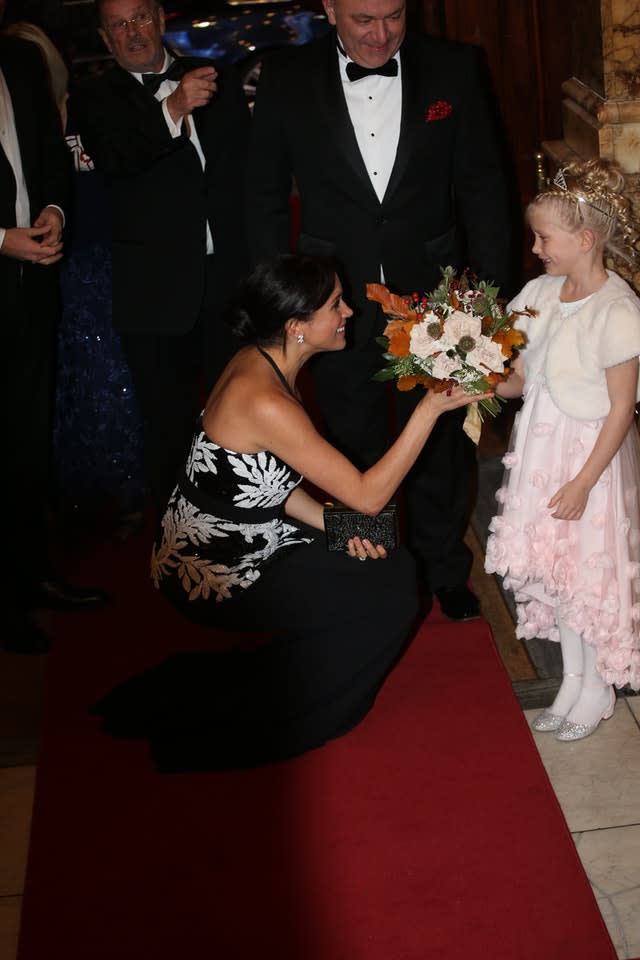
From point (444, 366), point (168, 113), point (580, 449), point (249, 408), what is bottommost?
point (580, 449)

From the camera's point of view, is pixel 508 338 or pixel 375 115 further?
pixel 375 115

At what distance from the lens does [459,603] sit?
12.3 ft

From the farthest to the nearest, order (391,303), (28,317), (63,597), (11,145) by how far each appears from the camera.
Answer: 1. (63,597)
2. (28,317)
3. (11,145)
4. (391,303)

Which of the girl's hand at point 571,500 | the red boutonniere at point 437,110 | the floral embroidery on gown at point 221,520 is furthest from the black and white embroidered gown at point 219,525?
the red boutonniere at point 437,110

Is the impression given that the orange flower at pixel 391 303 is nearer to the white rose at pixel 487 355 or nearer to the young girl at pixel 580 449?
the white rose at pixel 487 355

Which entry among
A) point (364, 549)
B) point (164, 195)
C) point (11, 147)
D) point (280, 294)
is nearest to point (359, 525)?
point (364, 549)

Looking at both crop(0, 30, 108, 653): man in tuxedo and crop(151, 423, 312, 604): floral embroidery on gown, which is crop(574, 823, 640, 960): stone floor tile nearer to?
crop(151, 423, 312, 604): floral embroidery on gown

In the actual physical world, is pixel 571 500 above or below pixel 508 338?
below

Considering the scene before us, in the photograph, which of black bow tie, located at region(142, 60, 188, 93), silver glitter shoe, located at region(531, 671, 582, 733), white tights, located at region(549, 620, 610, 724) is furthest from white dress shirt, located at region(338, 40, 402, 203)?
silver glitter shoe, located at region(531, 671, 582, 733)

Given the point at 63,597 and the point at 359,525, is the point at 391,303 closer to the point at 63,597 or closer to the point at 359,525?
the point at 359,525

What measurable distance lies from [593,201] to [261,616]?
1.33m

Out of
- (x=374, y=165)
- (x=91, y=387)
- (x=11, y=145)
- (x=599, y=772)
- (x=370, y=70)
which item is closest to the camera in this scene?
(x=599, y=772)

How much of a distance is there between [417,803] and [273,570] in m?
0.71

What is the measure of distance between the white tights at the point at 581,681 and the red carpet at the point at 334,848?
0.15 m
